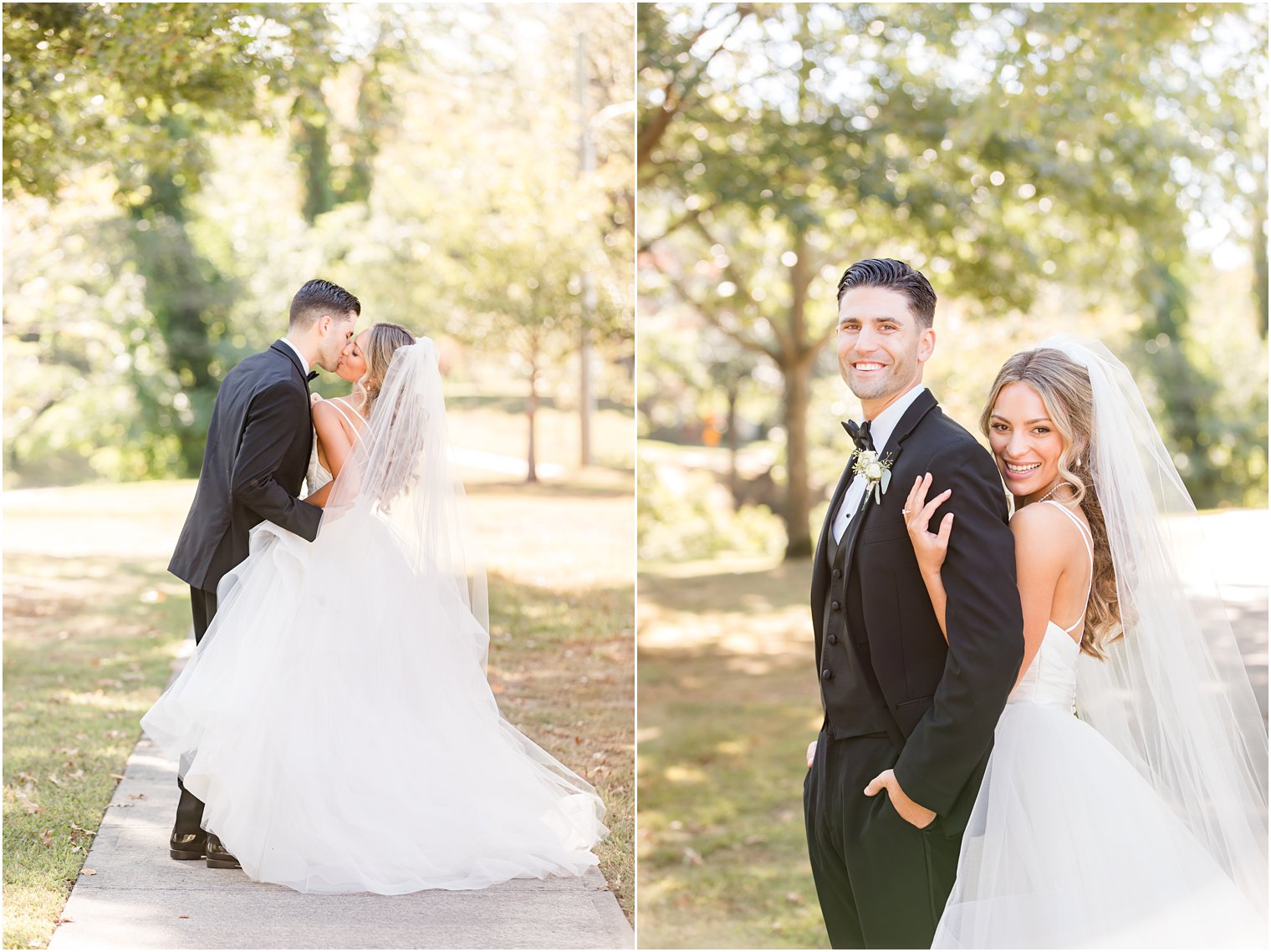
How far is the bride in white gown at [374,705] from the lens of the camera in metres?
3.80

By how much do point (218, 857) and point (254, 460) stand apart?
1.38 metres

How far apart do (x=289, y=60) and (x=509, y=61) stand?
10508 mm

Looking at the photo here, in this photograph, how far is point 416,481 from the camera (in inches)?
163

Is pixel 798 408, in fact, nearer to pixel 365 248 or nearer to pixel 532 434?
pixel 532 434

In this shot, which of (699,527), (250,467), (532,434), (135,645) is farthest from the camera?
(699,527)

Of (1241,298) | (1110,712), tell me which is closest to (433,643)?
(1110,712)

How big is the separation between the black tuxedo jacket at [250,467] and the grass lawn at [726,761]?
338 cm

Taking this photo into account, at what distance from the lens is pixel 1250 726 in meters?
3.51

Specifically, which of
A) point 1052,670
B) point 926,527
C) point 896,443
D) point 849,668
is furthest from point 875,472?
point 1052,670

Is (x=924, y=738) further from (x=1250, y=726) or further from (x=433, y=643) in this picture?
(x=433, y=643)

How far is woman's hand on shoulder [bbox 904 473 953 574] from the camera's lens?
9.01ft

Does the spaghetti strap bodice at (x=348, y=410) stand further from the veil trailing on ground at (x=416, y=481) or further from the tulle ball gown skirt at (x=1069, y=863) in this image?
the tulle ball gown skirt at (x=1069, y=863)

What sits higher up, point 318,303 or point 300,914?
point 318,303

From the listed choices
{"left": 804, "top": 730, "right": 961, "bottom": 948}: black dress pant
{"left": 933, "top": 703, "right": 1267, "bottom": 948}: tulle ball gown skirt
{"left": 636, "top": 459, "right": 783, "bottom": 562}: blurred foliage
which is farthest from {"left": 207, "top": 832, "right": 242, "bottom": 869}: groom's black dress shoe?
{"left": 636, "top": 459, "right": 783, "bottom": 562}: blurred foliage
